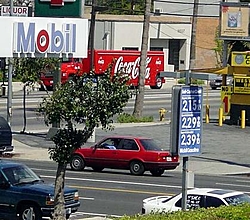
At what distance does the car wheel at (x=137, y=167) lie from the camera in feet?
100.0

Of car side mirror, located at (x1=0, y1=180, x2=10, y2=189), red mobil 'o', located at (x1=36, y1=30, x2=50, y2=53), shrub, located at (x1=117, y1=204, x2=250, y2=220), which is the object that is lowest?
car side mirror, located at (x1=0, y1=180, x2=10, y2=189)

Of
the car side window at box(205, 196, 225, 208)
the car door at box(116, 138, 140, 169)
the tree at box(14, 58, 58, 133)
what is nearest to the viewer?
the car side window at box(205, 196, 225, 208)

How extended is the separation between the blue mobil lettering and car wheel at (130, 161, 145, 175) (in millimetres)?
10163

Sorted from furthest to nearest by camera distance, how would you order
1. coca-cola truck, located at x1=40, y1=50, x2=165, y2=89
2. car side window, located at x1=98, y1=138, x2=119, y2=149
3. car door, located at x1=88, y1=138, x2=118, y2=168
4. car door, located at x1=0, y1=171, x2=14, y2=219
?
coca-cola truck, located at x1=40, y1=50, x2=165, y2=89
car side window, located at x1=98, y1=138, x2=119, y2=149
car door, located at x1=88, y1=138, x2=118, y2=168
car door, located at x1=0, y1=171, x2=14, y2=219

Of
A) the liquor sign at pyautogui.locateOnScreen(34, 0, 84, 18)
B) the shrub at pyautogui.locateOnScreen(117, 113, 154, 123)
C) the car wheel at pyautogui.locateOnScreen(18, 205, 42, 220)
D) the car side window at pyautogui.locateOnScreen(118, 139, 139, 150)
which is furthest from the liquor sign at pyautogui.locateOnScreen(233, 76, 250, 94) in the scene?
the car wheel at pyautogui.locateOnScreen(18, 205, 42, 220)

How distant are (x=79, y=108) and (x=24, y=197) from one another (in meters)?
3.49

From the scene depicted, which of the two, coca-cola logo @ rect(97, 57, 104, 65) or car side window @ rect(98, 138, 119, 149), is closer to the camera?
car side window @ rect(98, 138, 119, 149)

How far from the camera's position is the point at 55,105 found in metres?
17.1

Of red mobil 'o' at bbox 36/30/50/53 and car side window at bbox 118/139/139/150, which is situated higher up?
red mobil 'o' at bbox 36/30/50/53

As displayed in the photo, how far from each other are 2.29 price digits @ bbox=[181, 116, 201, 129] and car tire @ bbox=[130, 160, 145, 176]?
15.6 meters

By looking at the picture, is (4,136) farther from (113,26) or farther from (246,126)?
(113,26)

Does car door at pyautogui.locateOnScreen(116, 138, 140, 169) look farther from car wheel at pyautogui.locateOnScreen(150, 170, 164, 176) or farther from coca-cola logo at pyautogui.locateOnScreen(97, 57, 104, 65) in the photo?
coca-cola logo at pyautogui.locateOnScreen(97, 57, 104, 65)

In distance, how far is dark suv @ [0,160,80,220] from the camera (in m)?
19.3

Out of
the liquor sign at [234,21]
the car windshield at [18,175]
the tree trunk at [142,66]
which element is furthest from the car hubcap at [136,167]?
the liquor sign at [234,21]
